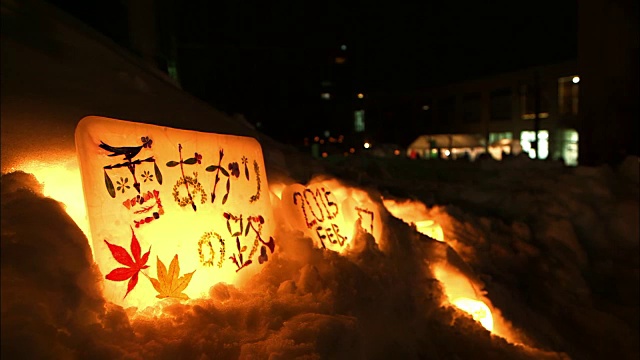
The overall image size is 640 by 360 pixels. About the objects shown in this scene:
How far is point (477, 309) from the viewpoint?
14.3 ft

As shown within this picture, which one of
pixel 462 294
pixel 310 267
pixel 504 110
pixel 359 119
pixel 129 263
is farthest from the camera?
pixel 359 119

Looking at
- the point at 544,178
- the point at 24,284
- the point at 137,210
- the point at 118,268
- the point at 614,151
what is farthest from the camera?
the point at 614,151

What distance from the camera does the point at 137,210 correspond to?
2697 mm

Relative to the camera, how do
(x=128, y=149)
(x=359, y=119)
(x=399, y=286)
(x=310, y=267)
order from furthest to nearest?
1. (x=359, y=119)
2. (x=399, y=286)
3. (x=310, y=267)
4. (x=128, y=149)

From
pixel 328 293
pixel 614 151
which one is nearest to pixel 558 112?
pixel 614 151

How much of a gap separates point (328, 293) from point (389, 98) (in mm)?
35586

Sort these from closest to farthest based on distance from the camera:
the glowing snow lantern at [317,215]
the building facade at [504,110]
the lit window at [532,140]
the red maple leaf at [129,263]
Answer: the red maple leaf at [129,263]
the glowing snow lantern at [317,215]
the building facade at [504,110]
the lit window at [532,140]

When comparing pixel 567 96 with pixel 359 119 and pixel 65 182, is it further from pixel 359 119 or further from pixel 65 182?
pixel 65 182

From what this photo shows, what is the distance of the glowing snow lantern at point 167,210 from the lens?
8.25 feet

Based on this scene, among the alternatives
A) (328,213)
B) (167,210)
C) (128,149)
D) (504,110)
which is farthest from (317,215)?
(504,110)

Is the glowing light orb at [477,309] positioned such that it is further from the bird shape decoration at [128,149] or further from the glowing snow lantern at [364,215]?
the bird shape decoration at [128,149]

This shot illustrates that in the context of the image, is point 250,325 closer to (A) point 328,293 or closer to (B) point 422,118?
(A) point 328,293

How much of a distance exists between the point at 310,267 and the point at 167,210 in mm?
1043

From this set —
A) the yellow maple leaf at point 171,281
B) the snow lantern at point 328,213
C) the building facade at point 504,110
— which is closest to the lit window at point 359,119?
the building facade at point 504,110
